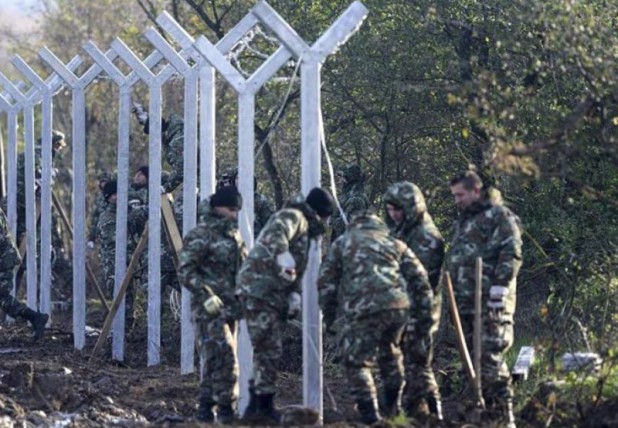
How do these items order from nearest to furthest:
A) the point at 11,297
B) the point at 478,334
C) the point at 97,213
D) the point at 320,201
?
the point at 478,334 → the point at 320,201 → the point at 11,297 → the point at 97,213

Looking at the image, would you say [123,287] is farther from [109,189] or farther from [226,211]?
→ [226,211]

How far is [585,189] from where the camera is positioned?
45.5ft

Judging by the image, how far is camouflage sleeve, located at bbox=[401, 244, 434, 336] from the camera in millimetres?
13844

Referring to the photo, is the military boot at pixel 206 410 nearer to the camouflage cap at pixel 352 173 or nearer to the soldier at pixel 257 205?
the soldier at pixel 257 205

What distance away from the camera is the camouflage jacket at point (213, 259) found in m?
14.4

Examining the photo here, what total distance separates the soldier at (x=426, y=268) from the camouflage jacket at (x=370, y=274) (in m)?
0.44

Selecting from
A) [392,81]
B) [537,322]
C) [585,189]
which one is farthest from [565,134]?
[392,81]

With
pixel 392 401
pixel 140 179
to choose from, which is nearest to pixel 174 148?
pixel 140 179

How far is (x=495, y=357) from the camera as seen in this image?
14023 mm

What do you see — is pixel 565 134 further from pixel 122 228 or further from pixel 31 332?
pixel 31 332

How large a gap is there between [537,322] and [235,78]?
180 inches

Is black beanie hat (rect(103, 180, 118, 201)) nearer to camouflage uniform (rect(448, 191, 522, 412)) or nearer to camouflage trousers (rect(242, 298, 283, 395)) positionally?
camouflage uniform (rect(448, 191, 522, 412))

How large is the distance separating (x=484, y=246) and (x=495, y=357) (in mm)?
921

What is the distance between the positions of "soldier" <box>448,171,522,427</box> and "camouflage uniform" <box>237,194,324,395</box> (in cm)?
→ 127
